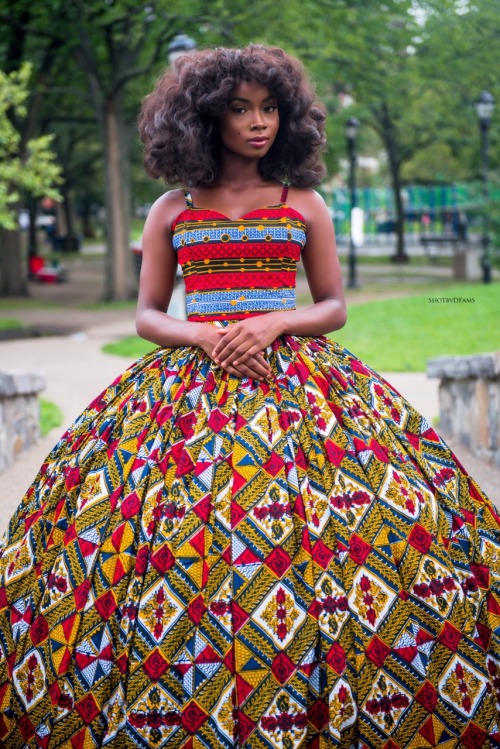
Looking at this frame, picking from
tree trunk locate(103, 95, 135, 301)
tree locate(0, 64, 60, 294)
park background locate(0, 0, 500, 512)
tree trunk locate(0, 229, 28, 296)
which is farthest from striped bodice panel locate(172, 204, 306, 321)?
tree trunk locate(0, 229, 28, 296)

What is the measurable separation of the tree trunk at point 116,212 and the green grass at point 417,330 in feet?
20.9

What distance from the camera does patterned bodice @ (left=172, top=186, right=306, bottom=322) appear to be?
11.0ft

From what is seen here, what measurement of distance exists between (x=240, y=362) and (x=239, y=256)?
0.36 metres

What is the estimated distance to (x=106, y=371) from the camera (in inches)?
503

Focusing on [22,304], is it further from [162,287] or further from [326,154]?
[162,287]

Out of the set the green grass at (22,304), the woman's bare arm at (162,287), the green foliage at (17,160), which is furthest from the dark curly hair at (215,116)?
the green grass at (22,304)

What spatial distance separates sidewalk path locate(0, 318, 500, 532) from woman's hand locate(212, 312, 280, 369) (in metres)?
3.29

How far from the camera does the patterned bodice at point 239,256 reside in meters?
3.37

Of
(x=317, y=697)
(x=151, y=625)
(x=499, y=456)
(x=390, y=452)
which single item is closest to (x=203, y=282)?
(x=390, y=452)

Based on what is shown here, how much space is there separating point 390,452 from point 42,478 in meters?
1.12

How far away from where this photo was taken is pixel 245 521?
2990 millimetres

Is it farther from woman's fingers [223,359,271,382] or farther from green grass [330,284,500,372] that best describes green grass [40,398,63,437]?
woman's fingers [223,359,271,382]

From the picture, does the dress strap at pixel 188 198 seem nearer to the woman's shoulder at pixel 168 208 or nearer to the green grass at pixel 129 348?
the woman's shoulder at pixel 168 208

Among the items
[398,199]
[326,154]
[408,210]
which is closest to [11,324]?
[326,154]
